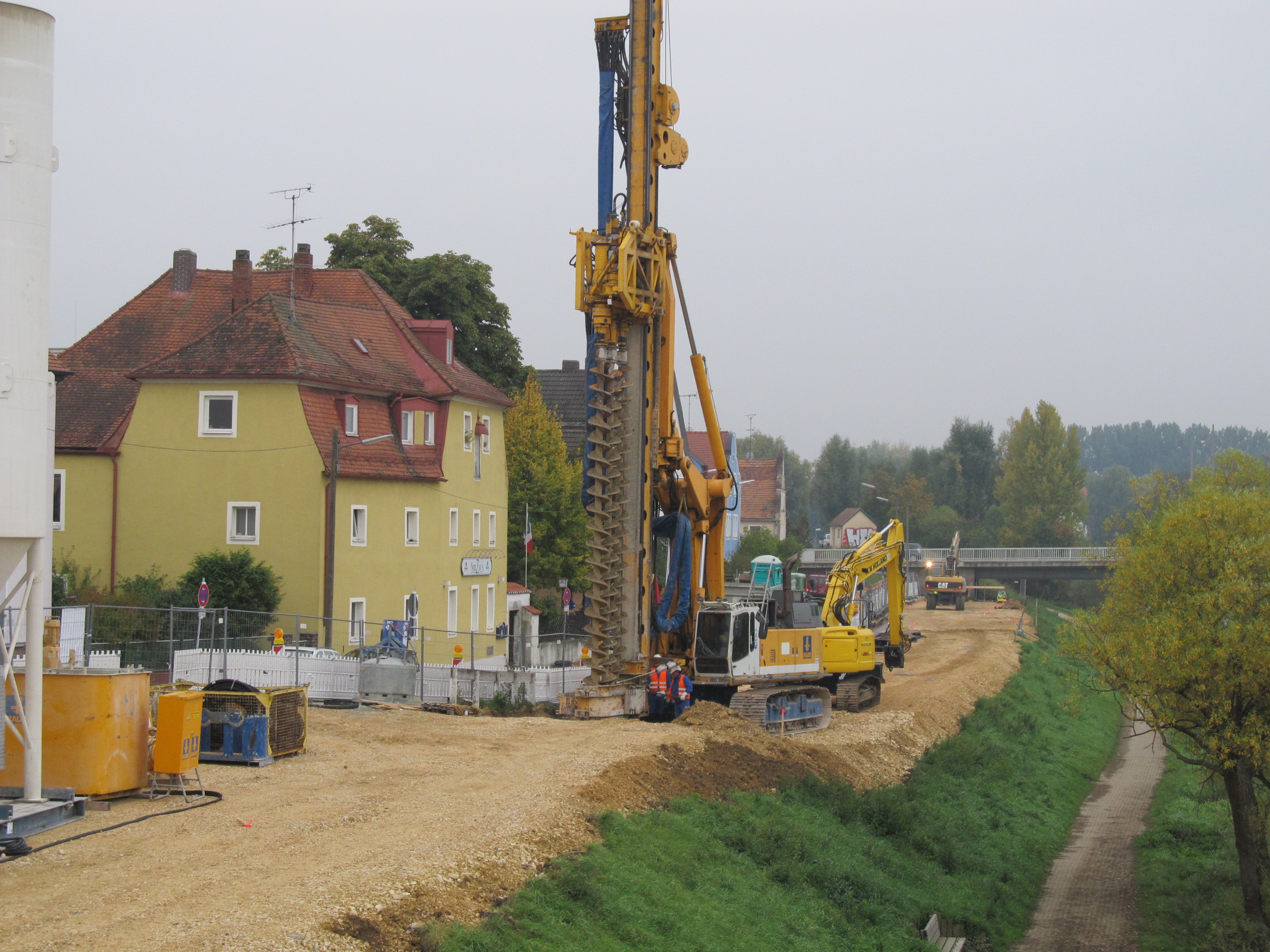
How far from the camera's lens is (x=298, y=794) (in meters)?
18.3

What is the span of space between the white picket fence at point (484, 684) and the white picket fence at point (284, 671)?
6.24ft

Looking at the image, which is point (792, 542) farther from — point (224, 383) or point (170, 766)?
point (170, 766)

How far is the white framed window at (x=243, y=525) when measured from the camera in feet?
135

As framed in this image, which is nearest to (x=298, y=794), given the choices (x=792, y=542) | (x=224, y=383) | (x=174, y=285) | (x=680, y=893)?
(x=680, y=893)

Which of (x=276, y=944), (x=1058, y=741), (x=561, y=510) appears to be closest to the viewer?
(x=276, y=944)

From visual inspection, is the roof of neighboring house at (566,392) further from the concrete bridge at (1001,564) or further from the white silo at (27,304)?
the white silo at (27,304)

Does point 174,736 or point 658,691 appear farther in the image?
point 658,691

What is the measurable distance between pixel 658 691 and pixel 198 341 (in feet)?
75.5

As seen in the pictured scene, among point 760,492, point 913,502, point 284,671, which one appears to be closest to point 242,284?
point 284,671

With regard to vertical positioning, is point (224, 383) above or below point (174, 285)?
below

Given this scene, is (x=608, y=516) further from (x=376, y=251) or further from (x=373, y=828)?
(x=376, y=251)

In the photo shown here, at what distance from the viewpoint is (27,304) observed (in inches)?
597

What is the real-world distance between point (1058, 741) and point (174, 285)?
33841 millimetres

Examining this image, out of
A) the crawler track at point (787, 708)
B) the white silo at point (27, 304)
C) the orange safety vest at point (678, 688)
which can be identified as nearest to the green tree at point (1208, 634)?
the crawler track at point (787, 708)
